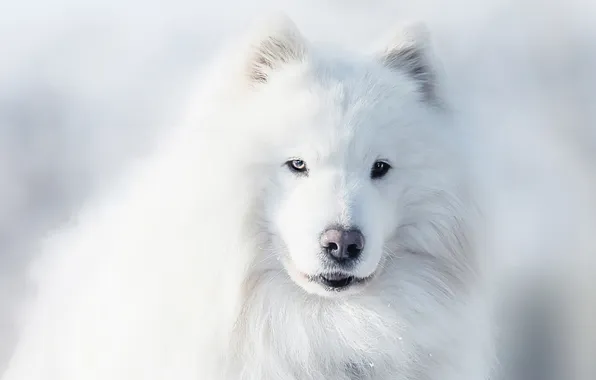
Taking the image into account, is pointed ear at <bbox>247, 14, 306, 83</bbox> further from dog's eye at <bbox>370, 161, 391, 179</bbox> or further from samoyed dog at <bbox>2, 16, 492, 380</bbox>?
dog's eye at <bbox>370, 161, 391, 179</bbox>

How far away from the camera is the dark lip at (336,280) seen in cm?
301

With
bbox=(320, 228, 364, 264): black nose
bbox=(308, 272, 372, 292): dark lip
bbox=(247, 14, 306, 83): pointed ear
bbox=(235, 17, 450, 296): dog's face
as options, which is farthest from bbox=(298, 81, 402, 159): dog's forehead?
bbox=(308, 272, 372, 292): dark lip

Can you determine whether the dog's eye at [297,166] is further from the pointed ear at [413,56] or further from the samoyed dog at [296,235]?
the pointed ear at [413,56]

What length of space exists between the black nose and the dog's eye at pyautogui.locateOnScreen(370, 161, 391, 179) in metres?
0.39

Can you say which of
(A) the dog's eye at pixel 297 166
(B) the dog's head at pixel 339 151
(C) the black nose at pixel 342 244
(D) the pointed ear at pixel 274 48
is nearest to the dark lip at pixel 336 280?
(B) the dog's head at pixel 339 151

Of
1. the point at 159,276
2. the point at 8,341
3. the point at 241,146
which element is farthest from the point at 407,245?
the point at 8,341

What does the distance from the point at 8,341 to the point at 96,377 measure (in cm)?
175

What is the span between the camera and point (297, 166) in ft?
10.3

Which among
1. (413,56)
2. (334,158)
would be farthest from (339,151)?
(413,56)

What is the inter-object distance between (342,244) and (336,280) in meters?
0.24

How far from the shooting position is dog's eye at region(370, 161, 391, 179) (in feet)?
10.5

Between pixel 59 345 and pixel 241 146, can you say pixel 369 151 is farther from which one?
pixel 59 345

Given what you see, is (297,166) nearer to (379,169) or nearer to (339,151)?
(339,151)

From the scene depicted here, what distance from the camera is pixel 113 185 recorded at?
4.32 m
